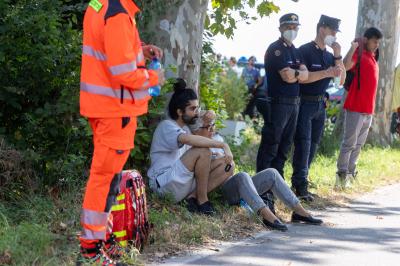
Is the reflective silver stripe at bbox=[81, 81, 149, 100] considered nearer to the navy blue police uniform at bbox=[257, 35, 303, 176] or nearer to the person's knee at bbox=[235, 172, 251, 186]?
the person's knee at bbox=[235, 172, 251, 186]

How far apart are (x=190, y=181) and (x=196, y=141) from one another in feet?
1.35

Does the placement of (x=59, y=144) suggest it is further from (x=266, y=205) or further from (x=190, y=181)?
(x=266, y=205)

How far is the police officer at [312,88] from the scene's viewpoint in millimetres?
8836

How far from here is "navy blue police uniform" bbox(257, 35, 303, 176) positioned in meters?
8.30

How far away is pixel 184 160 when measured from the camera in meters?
7.21

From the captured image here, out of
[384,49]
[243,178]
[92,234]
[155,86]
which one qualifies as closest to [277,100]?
[243,178]

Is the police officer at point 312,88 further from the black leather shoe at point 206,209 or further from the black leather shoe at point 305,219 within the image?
the black leather shoe at point 206,209

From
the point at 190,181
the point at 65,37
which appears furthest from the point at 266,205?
the point at 65,37

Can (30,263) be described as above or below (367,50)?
below

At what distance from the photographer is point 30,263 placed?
5.21 meters

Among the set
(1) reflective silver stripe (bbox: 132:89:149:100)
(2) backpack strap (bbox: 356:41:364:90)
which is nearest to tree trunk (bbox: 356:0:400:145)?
(2) backpack strap (bbox: 356:41:364:90)

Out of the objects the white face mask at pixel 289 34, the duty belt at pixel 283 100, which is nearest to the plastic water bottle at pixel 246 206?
the duty belt at pixel 283 100

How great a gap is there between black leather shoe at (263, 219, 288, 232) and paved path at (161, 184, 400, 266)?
0.07 meters

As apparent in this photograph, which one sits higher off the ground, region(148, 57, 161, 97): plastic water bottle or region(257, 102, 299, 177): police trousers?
→ region(148, 57, 161, 97): plastic water bottle
